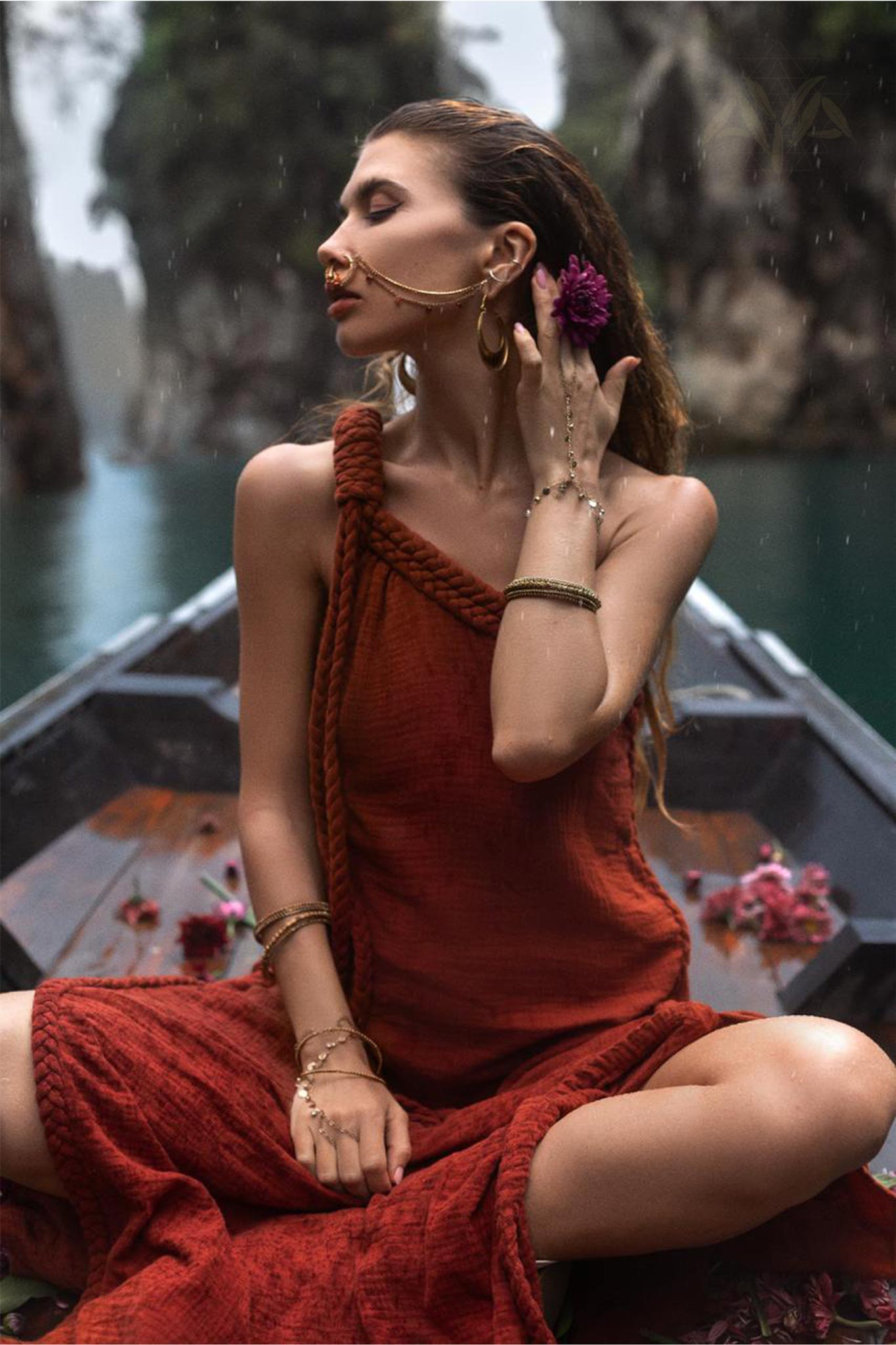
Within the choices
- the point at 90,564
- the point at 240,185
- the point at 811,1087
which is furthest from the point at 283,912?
the point at 240,185

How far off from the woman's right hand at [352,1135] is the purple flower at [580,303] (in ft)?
2.35

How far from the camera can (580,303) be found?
126cm

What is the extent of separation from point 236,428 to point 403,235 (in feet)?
55.8

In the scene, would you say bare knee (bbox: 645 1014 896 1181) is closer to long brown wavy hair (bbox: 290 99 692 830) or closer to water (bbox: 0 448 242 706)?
long brown wavy hair (bbox: 290 99 692 830)

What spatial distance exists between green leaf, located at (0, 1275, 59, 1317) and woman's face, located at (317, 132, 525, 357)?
0.90 metres

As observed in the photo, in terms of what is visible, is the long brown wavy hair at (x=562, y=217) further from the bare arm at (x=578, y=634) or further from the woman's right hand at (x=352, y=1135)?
the woman's right hand at (x=352, y=1135)

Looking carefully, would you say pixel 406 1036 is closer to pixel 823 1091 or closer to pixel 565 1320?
pixel 565 1320

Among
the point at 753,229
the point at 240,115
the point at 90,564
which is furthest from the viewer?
the point at 753,229

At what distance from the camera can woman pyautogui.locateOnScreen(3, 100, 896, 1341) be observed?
3.56ft

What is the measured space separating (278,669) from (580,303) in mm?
458

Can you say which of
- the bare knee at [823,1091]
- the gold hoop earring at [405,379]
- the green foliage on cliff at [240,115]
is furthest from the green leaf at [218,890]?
the green foliage on cliff at [240,115]

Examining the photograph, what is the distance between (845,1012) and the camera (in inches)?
70.5

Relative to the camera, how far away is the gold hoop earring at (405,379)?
4.73 feet

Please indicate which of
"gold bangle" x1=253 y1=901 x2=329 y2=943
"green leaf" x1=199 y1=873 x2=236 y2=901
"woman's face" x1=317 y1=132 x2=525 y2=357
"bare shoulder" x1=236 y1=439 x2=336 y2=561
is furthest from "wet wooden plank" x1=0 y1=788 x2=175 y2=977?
"woman's face" x1=317 y1=132 x2=525 y2=357
